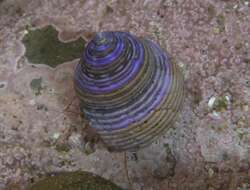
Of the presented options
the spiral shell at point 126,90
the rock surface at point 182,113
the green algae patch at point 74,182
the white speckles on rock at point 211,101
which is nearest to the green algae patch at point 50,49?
the rock surface at point 182,113

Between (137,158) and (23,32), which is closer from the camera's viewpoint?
(137,158)

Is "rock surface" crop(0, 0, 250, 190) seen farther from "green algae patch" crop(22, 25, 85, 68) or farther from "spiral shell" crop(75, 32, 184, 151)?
"spiral shell" crop(75, 32, 184, 151)

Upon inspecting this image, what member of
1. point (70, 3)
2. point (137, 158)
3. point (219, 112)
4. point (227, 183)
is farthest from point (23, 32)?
point (227, 183)

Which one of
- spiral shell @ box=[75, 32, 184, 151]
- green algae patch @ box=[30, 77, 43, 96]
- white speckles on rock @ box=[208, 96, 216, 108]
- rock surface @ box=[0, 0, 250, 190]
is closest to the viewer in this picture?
spiral shell @ box=[75, 32, 184, 151]

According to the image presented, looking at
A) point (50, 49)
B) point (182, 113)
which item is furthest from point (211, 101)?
point (50, 49)

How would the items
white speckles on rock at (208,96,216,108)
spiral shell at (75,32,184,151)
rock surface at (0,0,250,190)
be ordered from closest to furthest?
spiral shell at (75,32,184,151) < rock surface at (0,0,250,190) < white speckles on rock at (208,96,216,108)

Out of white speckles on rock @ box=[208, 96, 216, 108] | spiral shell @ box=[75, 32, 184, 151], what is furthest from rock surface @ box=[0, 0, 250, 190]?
spiral shell @ box=[75, 32, 184, 151]

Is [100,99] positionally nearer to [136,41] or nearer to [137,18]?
[136,41]
